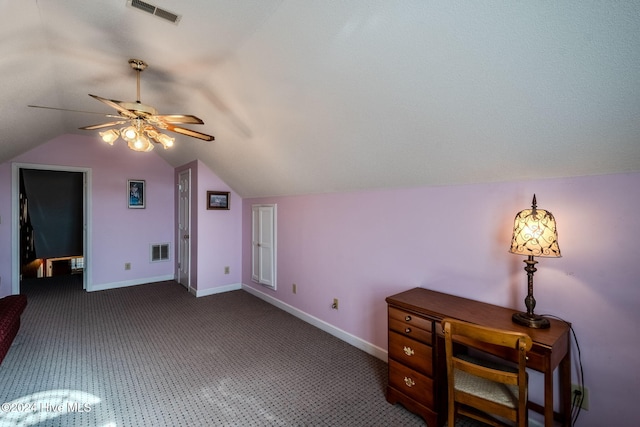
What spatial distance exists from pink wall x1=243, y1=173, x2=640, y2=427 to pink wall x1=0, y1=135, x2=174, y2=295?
3569 mm

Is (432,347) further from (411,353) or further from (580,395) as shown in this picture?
(580,395)

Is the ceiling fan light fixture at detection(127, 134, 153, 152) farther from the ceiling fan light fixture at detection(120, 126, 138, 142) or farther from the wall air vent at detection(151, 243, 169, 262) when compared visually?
the wall air vent at detection(151, 243, 169, 262)

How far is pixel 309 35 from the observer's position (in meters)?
1.74

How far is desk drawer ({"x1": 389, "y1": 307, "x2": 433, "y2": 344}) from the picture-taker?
6.23 ft

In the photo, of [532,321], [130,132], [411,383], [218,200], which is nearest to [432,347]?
[411,383]

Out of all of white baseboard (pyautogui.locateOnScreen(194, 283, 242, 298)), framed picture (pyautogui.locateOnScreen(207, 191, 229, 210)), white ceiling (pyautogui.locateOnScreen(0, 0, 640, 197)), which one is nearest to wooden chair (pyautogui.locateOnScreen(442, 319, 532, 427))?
white ceiling (pyautogui.locateOnScreen(0, 0, 640, 197))

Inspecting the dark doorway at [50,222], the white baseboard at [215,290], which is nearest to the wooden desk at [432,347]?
the white baseboard at [215,290]

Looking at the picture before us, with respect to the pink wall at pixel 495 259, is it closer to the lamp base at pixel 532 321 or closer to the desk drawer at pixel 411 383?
the lamp base at pixel 532 321

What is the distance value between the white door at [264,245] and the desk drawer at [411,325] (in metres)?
2.47

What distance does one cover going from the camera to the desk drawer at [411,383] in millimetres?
1901

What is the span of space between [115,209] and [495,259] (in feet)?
19.0

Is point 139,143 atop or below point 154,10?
below

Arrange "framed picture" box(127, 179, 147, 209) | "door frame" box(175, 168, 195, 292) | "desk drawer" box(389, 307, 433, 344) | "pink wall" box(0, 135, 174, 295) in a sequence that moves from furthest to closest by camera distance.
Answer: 1. "framed picture" box(127, 179, 147, 209)
2. "door frame" box(175, 168, 195, 292)
3. "pink wall" box(0, 135, 174, 295)
4. "desk drawer" box(389, 307, 433, 344)

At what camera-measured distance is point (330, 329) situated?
3.33 m
